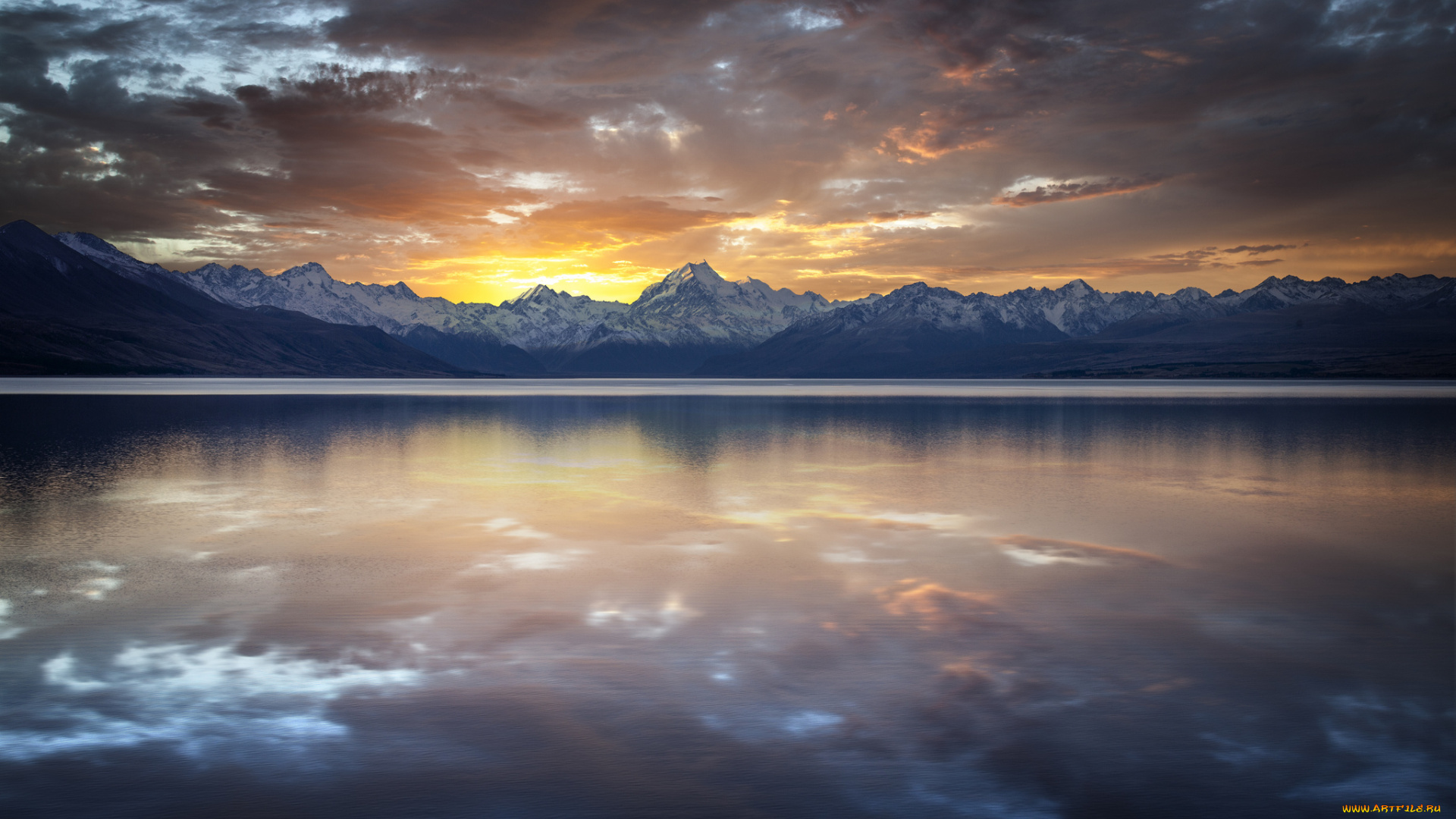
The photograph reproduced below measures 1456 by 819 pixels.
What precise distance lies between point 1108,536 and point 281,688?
831 inches

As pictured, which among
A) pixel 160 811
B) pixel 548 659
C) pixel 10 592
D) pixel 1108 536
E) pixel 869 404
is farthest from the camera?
pixel 869 404

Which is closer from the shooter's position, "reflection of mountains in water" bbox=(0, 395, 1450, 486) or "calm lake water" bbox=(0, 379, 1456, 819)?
"calm lake water" bbox=(0, 379, 1456, 819)

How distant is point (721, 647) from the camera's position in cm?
1439

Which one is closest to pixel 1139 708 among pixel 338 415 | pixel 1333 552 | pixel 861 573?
pixel 861 573

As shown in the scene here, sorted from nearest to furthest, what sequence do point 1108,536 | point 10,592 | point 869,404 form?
point 10,592
point 1108,536
point 869,404

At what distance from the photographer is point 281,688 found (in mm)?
12398

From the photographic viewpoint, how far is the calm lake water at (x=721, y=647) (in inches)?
386

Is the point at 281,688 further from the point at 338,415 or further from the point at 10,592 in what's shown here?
the point at 338,415

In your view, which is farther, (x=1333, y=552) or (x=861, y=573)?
(x=1333, y=552)

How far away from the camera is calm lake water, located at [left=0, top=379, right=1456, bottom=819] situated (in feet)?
32.1

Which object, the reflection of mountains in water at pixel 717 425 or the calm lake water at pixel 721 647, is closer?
the calm lake water at pixel 721 647

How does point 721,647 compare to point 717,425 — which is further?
point 717,425

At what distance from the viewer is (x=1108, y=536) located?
24.1 m

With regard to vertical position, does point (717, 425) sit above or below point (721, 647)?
above
